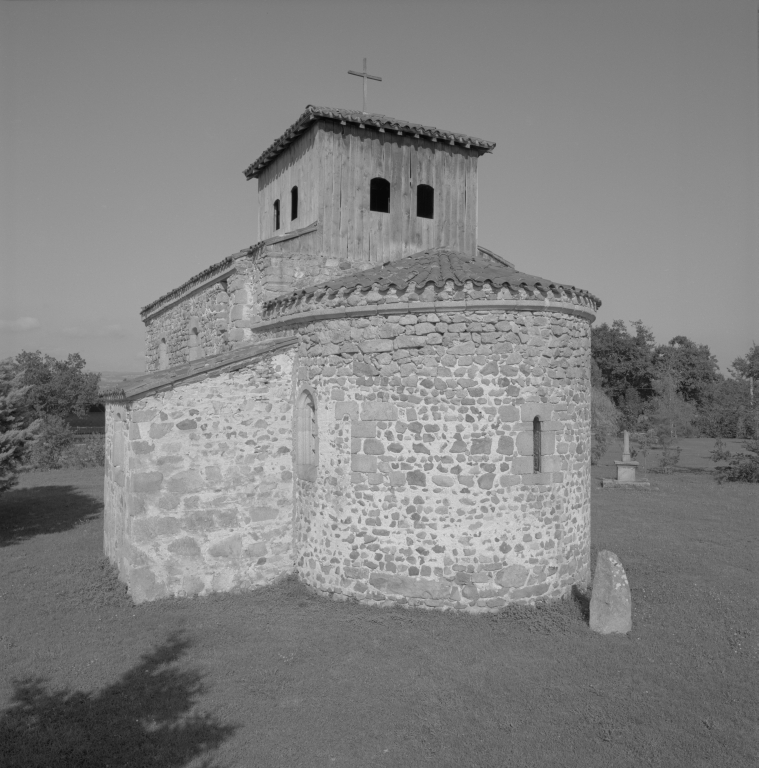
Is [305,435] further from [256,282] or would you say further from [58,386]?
[58,386]

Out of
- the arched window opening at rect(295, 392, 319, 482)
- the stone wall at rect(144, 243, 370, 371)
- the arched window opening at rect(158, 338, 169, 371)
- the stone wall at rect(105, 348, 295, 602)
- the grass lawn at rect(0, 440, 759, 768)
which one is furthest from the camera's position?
the arched window opening at rect(158, 338, 169, 371)

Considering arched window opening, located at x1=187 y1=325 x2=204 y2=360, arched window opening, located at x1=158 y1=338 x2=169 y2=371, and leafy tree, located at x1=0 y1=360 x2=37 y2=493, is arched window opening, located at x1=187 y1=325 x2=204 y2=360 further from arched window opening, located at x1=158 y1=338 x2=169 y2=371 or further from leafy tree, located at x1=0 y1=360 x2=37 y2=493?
leafy tree, located at x1=0 y1=360 x2=37 y2=493

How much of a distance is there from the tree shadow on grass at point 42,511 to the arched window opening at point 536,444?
1244 centimetres

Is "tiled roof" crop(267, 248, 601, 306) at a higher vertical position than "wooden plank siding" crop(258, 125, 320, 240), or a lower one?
lower

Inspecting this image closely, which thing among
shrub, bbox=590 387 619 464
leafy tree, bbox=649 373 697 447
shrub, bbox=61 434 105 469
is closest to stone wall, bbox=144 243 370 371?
shrub, bbox=61 434 105 469

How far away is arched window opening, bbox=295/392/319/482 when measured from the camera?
11219 mm

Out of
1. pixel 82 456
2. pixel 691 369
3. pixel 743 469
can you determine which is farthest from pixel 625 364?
pixel 82 456

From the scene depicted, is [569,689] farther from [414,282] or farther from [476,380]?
[414,282]

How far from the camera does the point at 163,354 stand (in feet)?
64.9

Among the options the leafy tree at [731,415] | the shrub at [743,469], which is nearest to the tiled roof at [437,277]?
the shrub at [743,469]

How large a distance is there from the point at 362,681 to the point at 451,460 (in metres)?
3.41

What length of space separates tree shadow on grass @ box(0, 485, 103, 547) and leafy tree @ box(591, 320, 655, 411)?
148 ft

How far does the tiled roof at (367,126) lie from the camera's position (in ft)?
44.1

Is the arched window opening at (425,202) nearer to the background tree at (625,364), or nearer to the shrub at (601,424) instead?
the shrub at (601,424)
